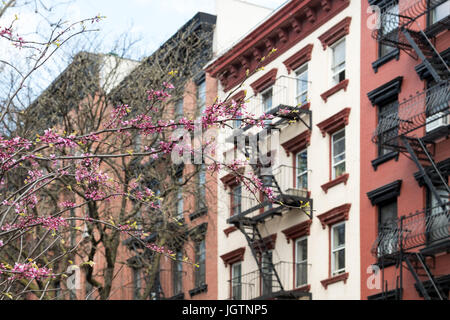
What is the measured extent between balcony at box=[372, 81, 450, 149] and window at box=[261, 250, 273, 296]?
23.2 ft

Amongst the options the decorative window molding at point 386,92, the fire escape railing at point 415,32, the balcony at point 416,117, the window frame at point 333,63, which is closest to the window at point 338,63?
the window frame at point 333,63

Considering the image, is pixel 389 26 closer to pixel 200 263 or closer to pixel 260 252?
pixel 260 252

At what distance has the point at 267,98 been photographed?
3391 cm

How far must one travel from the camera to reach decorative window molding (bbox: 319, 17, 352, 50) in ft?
94.6

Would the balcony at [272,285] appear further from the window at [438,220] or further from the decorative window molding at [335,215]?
the window at [438,220]

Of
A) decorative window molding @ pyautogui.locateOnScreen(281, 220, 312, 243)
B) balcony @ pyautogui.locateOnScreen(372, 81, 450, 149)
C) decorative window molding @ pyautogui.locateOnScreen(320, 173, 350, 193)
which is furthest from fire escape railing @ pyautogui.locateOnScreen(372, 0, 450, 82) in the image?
decorative window molding @ pyautogui.locateOnScreen(281, 220, 312, 243)

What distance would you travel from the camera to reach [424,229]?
76.0ft

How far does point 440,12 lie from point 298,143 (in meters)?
7.74

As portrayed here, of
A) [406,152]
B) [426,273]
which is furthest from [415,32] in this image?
[426,273]

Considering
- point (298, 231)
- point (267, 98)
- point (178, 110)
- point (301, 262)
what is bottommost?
point (301, 262)

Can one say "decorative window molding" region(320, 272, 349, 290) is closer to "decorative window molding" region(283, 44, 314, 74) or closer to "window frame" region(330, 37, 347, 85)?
"window frame" region(330, 37, 347, 85)

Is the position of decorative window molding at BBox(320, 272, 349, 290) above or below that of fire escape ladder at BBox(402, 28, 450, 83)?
below

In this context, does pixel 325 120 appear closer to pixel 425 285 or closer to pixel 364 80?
pixel 364 80

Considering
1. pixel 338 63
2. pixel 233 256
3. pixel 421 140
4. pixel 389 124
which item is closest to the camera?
pixel 421 140
